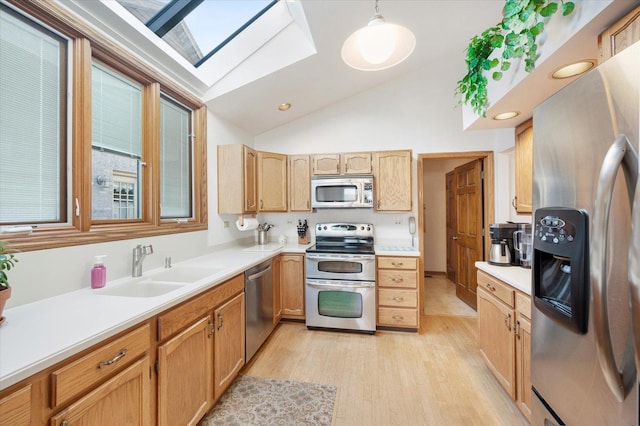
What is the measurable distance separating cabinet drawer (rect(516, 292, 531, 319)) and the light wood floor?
29.4 inches

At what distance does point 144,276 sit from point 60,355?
104cm

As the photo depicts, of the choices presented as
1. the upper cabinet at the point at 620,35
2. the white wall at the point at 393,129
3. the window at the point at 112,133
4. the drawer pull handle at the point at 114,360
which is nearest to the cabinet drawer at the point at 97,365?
the drawer pull handle at the point at 114,360

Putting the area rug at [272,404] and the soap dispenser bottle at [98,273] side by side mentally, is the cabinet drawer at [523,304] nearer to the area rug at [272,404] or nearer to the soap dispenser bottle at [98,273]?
the area rug at [272,404]

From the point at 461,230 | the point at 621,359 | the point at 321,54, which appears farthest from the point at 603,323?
the point at 461,230

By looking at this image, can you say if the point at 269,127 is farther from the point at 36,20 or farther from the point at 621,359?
the point at 621,359

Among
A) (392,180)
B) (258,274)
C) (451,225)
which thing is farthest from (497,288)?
(451,225)

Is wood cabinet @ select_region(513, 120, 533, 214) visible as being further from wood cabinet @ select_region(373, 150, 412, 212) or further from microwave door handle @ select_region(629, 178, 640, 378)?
microwave door handle @ select_region(629, 178, 640, 378)

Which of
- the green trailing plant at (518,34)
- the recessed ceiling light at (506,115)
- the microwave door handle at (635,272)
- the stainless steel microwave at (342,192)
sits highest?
the green trailing plant at (518,34)

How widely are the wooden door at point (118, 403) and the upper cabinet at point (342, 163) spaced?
260cm

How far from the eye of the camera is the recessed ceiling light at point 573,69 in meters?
1.24

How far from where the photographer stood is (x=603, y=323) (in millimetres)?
688

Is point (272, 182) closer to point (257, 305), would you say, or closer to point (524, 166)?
point (257, 305)

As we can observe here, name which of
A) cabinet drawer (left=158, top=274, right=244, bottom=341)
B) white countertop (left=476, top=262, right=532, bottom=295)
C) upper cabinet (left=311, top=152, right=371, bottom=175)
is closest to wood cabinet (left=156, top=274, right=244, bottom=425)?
cabinet drawer (left=158, top=274, right=244, bottom=341)

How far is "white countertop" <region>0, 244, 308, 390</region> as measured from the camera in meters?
0.77
